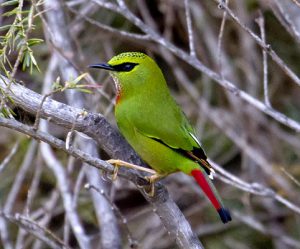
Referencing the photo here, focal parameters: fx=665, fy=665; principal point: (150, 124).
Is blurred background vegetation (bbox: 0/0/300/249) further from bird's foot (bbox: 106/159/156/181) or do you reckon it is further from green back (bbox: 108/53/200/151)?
bird's foot (bbox: 106/159/156/181)

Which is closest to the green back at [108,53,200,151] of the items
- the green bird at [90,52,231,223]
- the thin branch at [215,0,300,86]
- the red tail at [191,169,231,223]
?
the green bird at [90,52,231,223]

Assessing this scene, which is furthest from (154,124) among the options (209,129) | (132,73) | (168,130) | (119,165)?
(209,129)

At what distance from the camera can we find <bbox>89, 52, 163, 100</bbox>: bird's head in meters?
2.69

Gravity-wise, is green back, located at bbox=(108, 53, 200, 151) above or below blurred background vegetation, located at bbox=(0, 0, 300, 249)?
above

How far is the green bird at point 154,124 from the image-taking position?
257cm

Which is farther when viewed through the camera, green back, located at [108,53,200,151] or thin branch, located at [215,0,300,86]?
green back, located at [108,53,200,151]

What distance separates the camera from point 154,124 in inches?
102

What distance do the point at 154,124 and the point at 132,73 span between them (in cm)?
25

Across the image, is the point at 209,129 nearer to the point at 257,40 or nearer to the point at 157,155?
the point at 157,155

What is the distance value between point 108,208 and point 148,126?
1.99 ft

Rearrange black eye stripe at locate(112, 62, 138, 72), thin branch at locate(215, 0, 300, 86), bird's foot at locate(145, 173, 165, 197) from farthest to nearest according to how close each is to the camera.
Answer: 1. black eye stripe at locate(112, 62, 138, 72)
2. thin branch at locate(215, 0, 300, 86)
3. bird's foot at locate(145, 173, 165, 197)

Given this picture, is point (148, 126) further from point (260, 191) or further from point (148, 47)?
point (148, 47)

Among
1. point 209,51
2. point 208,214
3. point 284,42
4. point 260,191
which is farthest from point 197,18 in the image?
point 260,191

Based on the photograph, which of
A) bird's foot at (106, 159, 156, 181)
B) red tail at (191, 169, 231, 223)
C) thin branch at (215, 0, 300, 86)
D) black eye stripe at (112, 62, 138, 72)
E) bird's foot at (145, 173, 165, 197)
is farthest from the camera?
black eye stripe at (112, 62, 138, 72)
